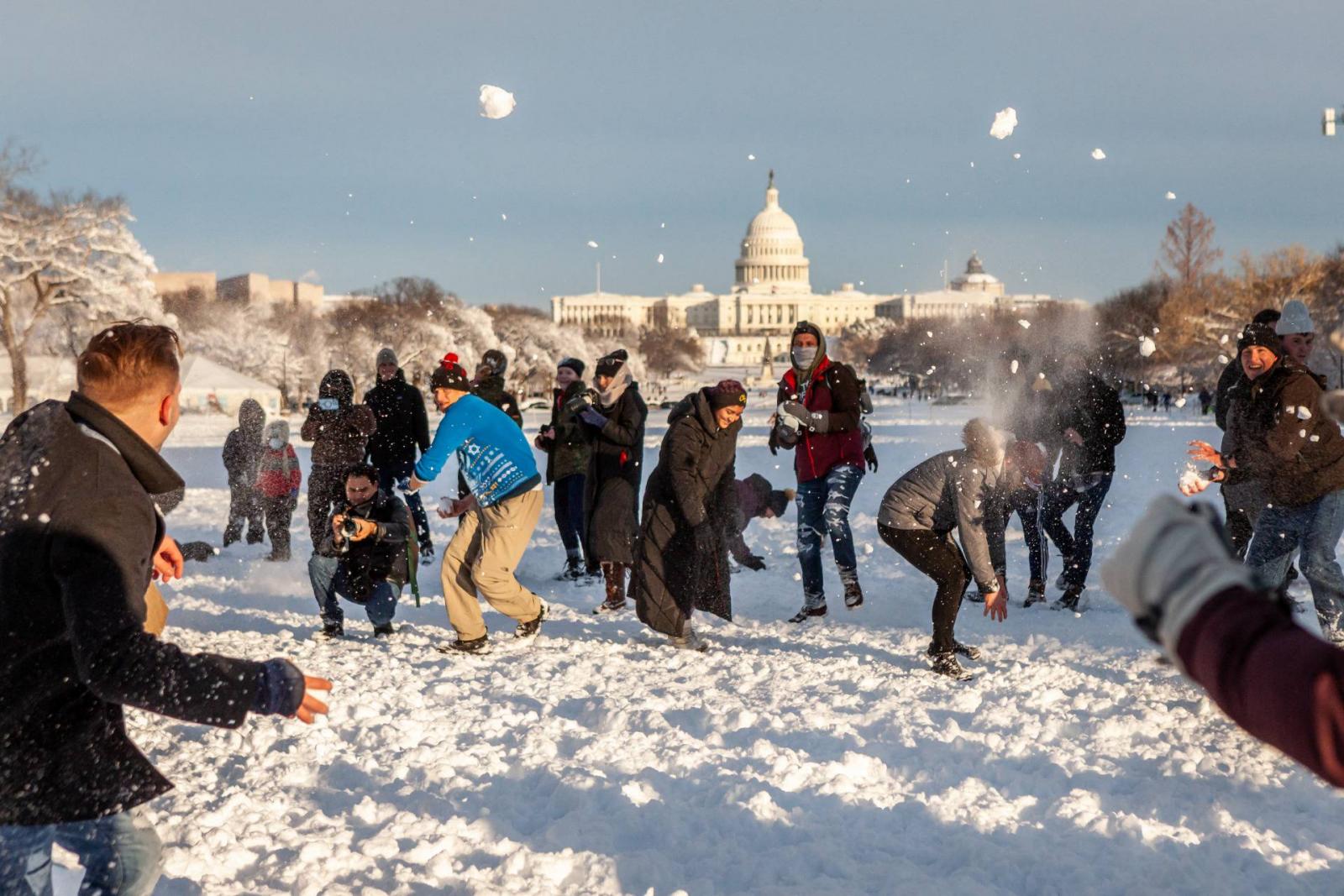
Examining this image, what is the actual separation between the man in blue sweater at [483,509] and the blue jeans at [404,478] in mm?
2430

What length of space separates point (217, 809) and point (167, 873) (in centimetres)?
48

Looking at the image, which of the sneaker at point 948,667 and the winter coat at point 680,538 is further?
the winter coat at point 680,538

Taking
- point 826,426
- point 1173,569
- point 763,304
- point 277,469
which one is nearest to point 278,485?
point 277,469

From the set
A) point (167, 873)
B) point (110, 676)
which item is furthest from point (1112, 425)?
point (110, 676)

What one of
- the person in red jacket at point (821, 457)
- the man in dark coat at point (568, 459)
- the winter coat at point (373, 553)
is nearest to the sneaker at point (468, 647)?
the winter coat at point (373, 553)

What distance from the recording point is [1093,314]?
6125 cm

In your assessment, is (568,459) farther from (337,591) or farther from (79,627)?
(79,627)

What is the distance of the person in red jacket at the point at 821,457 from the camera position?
7.44 metres

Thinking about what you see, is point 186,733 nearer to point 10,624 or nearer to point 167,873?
point 167,873

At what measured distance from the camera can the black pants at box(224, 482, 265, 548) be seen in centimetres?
1067

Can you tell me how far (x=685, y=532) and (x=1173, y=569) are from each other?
5.14 metres

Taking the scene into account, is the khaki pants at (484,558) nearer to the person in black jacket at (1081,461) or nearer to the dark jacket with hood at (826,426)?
the dark jacket with hood at (826,426)

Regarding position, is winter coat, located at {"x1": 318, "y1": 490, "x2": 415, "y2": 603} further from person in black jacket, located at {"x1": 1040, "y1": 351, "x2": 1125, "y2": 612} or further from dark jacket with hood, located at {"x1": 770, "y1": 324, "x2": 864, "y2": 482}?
person in black jacket, located at {"x1": 1040, "y1": 351, "x2": 1125, "y2": 612}

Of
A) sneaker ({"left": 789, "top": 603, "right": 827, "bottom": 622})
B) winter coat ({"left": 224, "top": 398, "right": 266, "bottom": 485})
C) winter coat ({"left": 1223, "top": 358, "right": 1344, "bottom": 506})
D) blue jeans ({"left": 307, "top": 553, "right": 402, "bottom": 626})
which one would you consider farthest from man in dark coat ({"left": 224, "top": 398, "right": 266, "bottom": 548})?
winter coat ({"left": 1223, "top": 358, "right": 1344, "bottom": 506})
